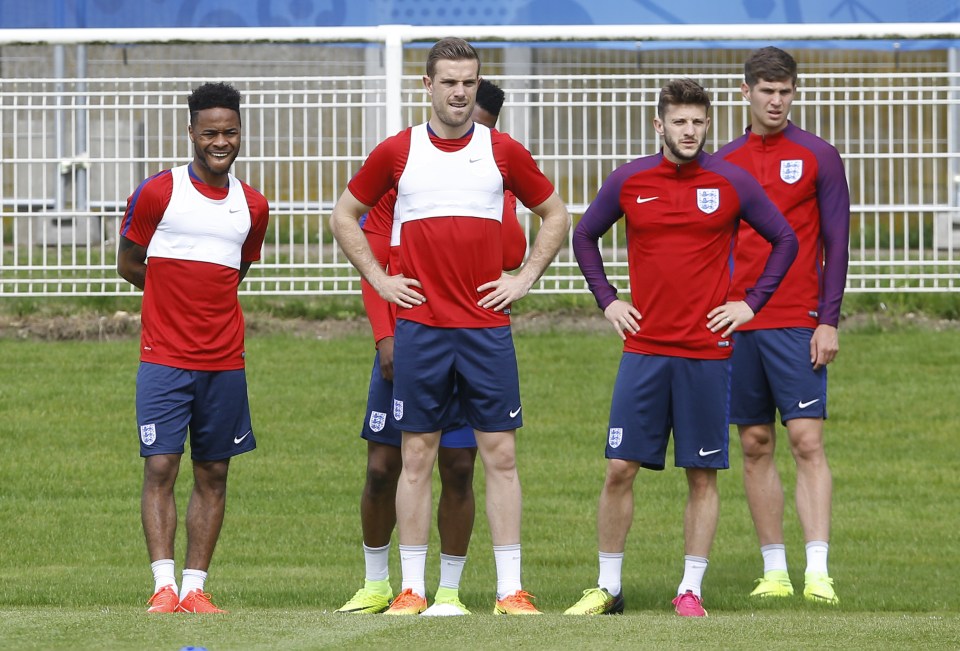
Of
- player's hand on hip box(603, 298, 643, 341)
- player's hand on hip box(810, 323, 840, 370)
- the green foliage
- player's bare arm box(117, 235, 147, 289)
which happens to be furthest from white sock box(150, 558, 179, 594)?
player's hand on hip box(810, 323, 840, 370)

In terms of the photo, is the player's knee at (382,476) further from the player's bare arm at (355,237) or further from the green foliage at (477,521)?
the player's bare arm at (355,237)

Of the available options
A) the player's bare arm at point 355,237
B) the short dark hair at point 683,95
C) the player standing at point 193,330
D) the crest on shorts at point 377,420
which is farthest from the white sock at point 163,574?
the short dark hair at point 683,95

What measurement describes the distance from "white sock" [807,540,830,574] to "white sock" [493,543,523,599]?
4.84 ft

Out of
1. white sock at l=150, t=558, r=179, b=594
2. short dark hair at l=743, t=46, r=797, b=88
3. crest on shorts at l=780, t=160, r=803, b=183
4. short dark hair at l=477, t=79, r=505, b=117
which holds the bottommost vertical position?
white sock at l=150, t=558, r=179, b=594

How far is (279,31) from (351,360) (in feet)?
7.95

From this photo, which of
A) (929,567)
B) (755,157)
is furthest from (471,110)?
(929,567)

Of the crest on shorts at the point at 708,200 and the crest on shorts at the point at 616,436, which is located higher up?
the crest on shorts at the point at 708,200

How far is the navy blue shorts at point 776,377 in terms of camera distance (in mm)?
7422

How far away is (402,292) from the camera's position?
21.2 feet

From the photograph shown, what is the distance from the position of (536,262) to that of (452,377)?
0.57 meters

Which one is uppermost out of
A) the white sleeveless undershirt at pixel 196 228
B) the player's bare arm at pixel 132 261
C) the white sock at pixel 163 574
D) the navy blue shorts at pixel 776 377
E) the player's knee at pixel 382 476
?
the white sleeveless undershirt at pixel 196 228

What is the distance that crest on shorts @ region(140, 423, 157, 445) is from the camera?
6.82 meters

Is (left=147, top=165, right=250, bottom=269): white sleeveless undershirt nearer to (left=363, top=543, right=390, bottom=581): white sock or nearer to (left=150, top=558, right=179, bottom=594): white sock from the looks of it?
(left=150, top=558, right=179, bottom=594): white sock

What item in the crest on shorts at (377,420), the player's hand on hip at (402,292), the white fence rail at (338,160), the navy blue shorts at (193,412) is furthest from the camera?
the white fence rail at (338,160)
